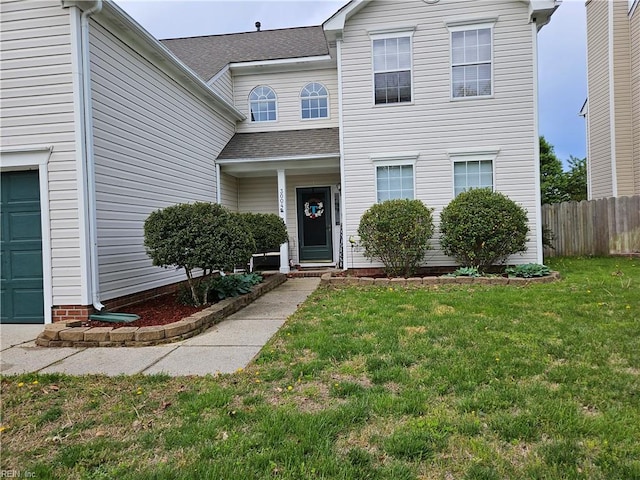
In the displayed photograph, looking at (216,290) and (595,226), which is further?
(595,226)

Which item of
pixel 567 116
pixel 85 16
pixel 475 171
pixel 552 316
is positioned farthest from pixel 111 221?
pixel 567 116

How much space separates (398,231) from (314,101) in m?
5.77

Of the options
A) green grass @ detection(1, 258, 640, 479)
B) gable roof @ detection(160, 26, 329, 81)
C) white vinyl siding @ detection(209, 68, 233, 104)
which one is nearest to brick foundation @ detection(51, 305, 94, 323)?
green grass @ detection(1, 258, 640, 479)

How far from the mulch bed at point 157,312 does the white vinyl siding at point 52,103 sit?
826 millimetres

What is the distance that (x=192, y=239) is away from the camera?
18.6ft

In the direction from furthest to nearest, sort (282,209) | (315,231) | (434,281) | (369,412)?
(315,231) < (282,209) < (434,281) < (369,412)

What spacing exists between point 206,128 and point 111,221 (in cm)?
476

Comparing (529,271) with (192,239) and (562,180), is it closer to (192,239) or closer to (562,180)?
(192,239)

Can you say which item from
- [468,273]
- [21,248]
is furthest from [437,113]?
[21,248]

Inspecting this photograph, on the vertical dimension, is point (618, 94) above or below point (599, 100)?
below

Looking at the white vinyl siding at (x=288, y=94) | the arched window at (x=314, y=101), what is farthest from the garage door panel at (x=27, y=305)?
the arched window at (x=314, y=101)

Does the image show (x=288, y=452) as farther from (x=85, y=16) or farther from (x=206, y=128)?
(x=206, y=128)

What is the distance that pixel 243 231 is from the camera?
6242mm

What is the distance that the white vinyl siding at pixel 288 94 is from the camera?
39.0 ft
